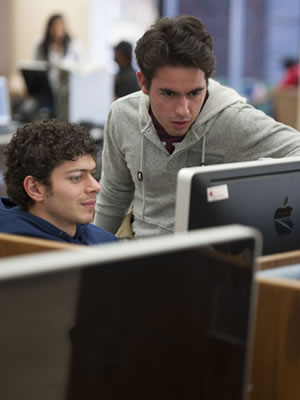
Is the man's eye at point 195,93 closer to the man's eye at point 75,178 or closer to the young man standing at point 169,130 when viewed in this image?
the young man standing at point 169,130

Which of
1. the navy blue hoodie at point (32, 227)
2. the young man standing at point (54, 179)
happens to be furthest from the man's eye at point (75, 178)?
the navy blue hoodie at point (32, 227)

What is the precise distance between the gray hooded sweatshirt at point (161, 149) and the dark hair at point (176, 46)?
0.16 metres

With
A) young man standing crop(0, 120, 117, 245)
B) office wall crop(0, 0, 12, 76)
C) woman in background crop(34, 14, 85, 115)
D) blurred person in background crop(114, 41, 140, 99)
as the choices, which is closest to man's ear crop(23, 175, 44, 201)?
young man standing crop(0, 120, 117, 245)

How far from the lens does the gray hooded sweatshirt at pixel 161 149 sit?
1780 mm

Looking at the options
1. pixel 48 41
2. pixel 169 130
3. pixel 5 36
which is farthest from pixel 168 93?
pixel 5 36

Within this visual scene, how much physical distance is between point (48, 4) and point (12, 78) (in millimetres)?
1028

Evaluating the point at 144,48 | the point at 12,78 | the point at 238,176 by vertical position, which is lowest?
the point at 12,78

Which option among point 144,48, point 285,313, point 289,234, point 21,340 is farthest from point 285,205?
point 21,340

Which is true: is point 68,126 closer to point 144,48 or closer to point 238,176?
point 144,48

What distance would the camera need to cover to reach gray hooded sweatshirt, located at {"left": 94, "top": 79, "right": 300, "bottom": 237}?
5.84ft

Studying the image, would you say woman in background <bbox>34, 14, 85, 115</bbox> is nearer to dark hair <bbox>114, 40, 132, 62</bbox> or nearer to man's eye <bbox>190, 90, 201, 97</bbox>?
dark hair <bbox>114, 40, 132, 62</bbox>

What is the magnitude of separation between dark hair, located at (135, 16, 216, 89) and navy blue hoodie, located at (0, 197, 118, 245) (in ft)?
1.31

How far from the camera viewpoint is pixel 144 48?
168cm

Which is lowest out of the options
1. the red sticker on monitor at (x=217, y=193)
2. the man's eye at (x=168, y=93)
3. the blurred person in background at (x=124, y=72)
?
the blurred person in background at (x=124, y=72)
